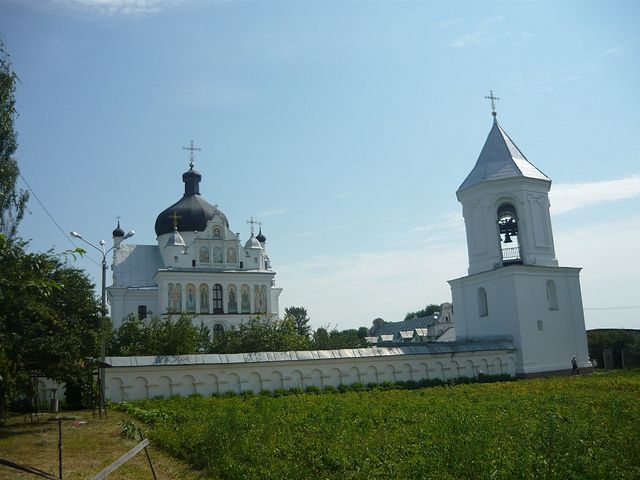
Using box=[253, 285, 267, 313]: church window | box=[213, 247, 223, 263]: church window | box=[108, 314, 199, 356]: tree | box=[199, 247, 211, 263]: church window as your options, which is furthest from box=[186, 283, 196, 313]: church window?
box=[108, 314, 199, 356]: tree

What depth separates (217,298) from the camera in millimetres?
45188

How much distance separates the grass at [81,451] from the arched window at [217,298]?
28.3m

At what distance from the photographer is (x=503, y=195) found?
27016 millimetres

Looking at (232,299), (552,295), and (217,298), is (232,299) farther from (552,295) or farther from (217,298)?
(552,295)

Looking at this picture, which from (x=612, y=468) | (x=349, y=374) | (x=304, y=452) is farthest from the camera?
(x=349, y=374)

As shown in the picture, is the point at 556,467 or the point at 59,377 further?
the point at 59,377

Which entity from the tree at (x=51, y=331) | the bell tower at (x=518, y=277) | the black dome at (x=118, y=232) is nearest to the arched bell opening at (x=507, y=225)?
the bell tower at (x=518, y=277)

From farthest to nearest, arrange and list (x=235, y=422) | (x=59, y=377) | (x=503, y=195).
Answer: (x=503, y=195) → (x=59, y=377) → (x=235, y=422)

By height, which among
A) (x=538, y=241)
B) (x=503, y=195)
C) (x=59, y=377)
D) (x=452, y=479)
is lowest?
(x=452, y=479)

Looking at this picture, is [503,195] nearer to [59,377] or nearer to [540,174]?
→ [540,174]

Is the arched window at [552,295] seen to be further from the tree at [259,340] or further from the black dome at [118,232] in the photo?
the black dome at [118,232]

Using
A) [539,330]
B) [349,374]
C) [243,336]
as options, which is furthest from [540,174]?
[243,336]

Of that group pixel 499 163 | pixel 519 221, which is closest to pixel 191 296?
pixel 499 163

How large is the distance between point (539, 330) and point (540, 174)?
734 cm
